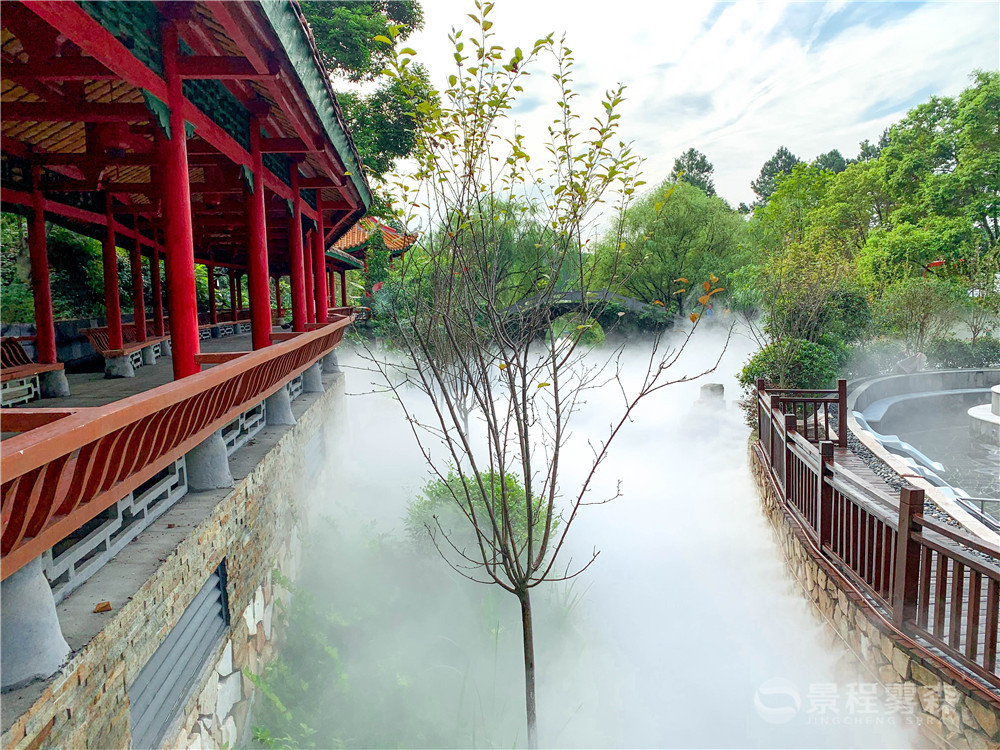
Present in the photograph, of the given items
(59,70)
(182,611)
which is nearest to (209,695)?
(182,611)

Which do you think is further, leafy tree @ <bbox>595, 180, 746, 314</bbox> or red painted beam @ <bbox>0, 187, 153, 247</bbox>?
leafy tree @ <bbox>595, 180, 746, 314</bbox>

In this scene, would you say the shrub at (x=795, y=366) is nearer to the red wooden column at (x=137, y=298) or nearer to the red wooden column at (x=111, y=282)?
the red wooden column at (x=137, y=298)

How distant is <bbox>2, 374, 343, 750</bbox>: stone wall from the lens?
2.29 metres

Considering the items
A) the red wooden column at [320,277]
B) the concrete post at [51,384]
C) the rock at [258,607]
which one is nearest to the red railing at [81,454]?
the rock at [258,607]

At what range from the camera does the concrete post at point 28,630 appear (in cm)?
211

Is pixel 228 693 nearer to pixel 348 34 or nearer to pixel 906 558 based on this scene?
pixel 906 558

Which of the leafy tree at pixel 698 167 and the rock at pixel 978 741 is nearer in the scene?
the rock at pixel 978 741

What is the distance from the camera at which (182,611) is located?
3277 millimetres

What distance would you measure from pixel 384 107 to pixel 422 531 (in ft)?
39.6

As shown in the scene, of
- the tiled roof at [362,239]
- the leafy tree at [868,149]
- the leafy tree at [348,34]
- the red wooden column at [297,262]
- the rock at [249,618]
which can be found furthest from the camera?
the leafy tree at [868,149]

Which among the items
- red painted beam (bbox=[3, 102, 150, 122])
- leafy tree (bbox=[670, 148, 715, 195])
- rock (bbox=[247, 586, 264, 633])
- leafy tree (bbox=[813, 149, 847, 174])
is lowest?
rock (bbox=[247, 586, 264, 633])
